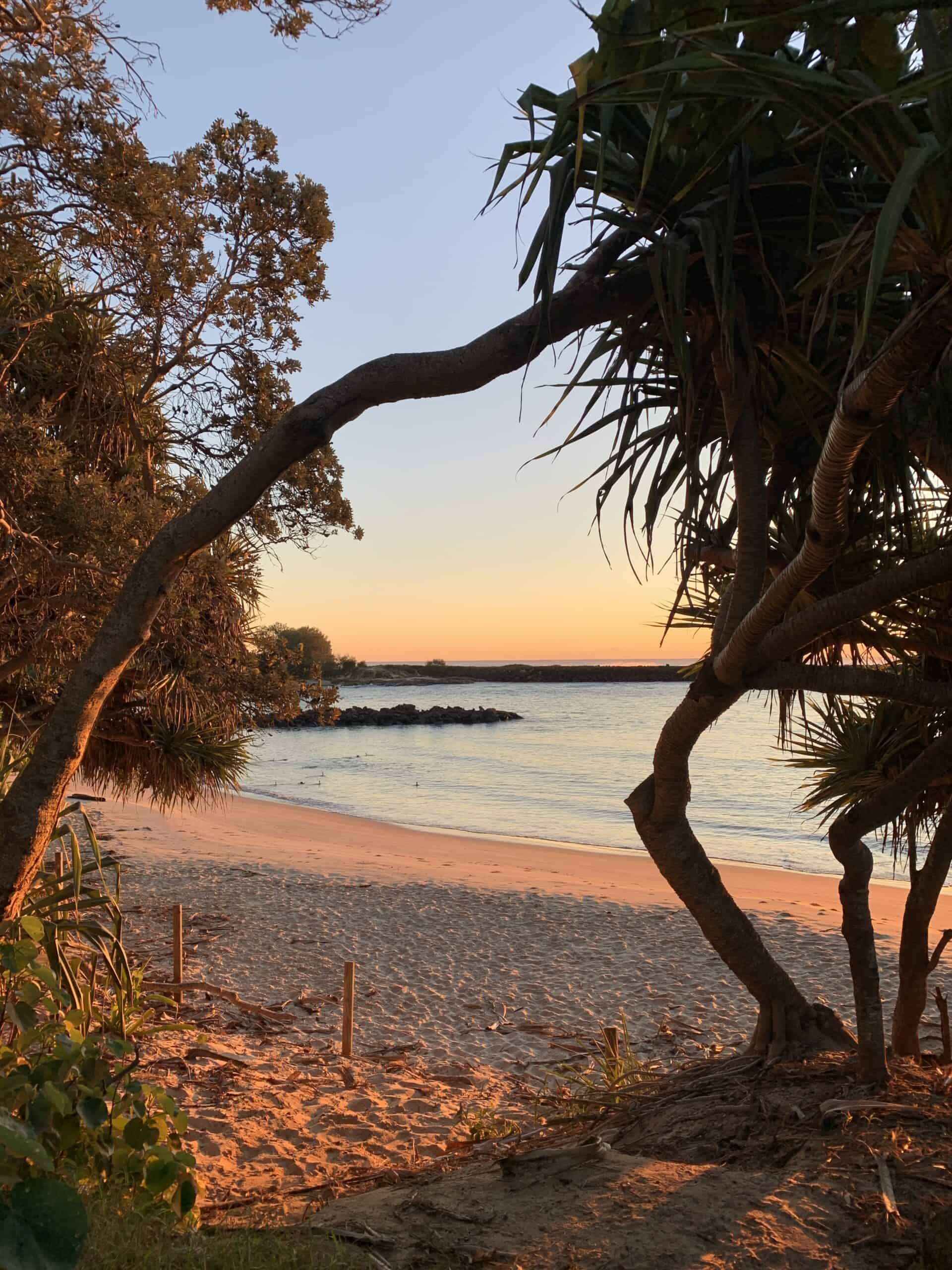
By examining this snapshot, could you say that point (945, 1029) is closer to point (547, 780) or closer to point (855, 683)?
point (855, 683)

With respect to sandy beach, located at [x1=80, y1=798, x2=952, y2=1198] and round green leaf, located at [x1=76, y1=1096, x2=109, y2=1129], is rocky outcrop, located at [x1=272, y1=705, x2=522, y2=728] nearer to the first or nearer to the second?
sandy beach, located at [x1=80, y1=798, x2=952, y2=1198]

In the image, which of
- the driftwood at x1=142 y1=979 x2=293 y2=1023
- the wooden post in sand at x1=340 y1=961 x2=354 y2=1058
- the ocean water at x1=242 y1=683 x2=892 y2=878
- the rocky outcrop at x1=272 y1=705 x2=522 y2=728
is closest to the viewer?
the driftwood at x1=142 y1=979 x2=293 y2=1023

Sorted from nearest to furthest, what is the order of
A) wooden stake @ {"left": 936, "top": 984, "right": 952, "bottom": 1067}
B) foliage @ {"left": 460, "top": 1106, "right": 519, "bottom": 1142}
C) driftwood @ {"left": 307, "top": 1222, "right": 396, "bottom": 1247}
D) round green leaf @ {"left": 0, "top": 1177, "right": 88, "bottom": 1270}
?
round green leaf @ {"left": 0, "top": 1177, "right": 88, "bottom": 1270} → driftwood @ {"left": 307, "top": 1222, "right": 396, "bottom": 1247} → wooden stake @ {"left": 936, "top": 984, "right": 952, "bottom": 1067} → foliage @ {"left": 460, "top": 1106, "right": 519, "bottom": 1142}

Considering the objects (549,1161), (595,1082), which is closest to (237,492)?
(549,1161)

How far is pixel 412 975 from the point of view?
855 centimetres

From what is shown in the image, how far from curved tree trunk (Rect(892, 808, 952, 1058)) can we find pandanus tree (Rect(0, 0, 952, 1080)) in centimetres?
2

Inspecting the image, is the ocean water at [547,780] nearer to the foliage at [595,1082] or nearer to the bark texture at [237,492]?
the foliage at [595,1082]

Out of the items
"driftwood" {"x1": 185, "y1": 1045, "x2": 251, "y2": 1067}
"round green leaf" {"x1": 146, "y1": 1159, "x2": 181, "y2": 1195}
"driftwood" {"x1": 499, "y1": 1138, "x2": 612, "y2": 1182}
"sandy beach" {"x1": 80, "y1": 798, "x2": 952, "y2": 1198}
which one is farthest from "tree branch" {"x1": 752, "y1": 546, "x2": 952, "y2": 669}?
"driftwood" {"x1": 185, "y1": 1045, "x2": 251, "y2": 1067}

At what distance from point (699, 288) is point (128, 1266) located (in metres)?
2.88

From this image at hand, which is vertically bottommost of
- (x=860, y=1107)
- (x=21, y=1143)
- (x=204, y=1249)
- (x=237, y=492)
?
(x=204, y=1249)

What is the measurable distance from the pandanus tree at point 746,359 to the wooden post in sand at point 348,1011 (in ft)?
9.39

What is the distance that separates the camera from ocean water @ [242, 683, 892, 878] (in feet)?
67.4

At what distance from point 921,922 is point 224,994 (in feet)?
13.5

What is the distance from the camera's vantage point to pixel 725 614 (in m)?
3.25
